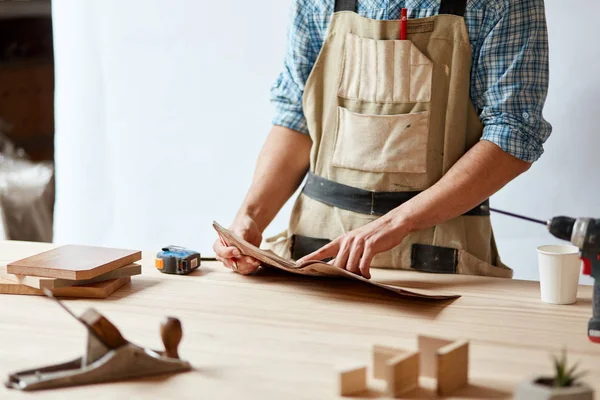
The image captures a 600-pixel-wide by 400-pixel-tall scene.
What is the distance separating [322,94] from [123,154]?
1.29m

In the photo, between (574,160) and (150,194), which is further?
(150,194)

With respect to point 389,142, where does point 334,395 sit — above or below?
below

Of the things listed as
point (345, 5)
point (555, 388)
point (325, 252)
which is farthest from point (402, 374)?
point (345, 5)

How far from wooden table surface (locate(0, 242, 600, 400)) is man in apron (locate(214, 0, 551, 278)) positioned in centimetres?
18

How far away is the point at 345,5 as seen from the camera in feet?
7.61

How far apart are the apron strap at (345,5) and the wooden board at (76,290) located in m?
1.05

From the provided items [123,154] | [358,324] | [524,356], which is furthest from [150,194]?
[524,356]

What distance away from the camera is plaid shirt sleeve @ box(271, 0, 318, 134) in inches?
94.5

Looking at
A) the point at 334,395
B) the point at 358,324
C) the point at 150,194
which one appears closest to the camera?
the point at 334,395

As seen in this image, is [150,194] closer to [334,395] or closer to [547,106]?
[547,106]

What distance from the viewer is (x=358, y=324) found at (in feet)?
5.26

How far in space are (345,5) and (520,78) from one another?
1.87ft

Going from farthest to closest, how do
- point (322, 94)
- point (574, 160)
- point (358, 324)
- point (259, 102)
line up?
point (259, 102)
point (574, 160)
point (322, 94)
point (358, 324)

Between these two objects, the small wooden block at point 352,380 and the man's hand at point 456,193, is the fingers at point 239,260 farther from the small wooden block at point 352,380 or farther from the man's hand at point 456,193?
the small wooden block at point 352,380
